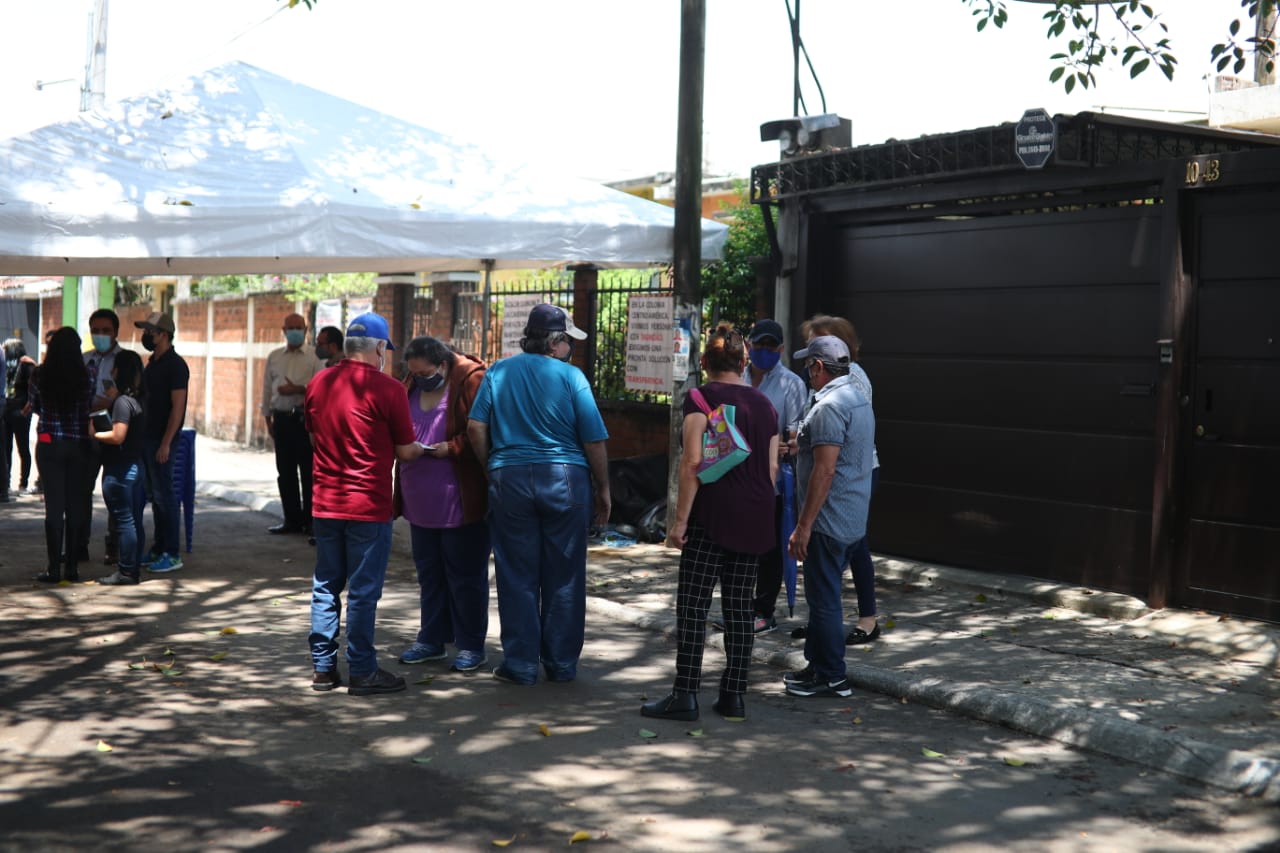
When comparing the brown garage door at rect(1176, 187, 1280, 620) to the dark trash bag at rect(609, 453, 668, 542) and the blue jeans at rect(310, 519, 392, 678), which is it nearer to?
the dark trash bag at rect(609, 453, 668, 542)

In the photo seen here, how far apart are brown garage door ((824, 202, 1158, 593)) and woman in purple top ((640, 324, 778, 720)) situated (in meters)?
3.64

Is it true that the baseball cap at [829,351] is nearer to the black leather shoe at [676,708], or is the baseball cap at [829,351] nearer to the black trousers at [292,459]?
the black leather shoe at [676,708]

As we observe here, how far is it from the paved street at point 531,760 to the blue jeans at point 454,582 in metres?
0.27

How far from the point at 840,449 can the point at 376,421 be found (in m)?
2.25

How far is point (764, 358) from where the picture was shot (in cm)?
791

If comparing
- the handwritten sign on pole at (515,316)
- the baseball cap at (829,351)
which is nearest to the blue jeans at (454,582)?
the baseball cap at (829,351)

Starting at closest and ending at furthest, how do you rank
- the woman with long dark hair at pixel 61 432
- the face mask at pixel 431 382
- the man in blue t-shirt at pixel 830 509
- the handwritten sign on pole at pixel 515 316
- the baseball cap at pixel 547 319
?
the man in blue t-shirt at pixel 830 509
the baseball cap at pixel 547 319
the face mask at pixel 431 382
the woman with long dark hair at pixel 61 432
the handwritten sign on pole at pixel 515 316

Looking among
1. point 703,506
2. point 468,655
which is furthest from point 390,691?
point 703,506

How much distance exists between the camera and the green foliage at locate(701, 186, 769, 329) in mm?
12406

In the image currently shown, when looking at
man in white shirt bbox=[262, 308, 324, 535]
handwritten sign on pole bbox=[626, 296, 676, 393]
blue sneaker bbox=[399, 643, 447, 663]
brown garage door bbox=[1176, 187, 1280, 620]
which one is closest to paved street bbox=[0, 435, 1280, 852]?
blue sneaker bbox=[399, 643, 447, 663]

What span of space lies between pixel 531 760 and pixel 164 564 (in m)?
5.39

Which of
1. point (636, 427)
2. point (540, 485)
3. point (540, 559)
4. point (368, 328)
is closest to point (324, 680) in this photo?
point (540, 559)

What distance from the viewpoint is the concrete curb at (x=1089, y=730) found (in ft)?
17.9

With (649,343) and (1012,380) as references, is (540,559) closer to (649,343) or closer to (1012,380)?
(1012,380)
